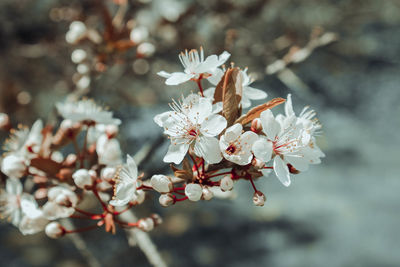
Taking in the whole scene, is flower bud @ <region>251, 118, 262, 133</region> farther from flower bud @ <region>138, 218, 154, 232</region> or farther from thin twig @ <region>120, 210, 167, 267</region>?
thin twig @ <region>120, 210, 167, 267</region>

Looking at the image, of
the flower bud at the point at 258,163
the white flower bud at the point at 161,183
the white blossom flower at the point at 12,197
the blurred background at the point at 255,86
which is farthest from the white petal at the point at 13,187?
the flower bud at the point at 258,163

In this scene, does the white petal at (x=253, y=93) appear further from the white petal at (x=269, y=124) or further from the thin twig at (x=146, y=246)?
the thin twig at (x=146, y=246)

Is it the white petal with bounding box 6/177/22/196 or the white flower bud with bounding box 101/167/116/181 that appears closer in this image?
the white flower bud with bounding box 101/167/116/181

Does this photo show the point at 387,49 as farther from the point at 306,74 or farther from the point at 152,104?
the point at 152,104

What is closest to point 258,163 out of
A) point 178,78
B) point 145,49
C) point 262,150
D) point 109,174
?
point 262,150

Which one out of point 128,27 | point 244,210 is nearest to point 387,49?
point 244,210

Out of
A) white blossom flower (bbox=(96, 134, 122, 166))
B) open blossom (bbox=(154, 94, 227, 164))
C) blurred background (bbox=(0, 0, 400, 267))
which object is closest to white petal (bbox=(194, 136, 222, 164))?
open blossom (bbox=(154, 94, 227, 164))
